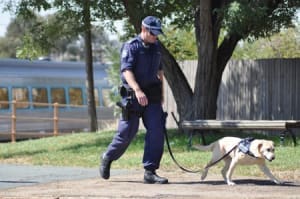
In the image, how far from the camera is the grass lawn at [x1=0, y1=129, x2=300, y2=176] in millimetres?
11242

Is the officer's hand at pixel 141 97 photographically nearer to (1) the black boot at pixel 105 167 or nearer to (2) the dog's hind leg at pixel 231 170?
(1) the black boot at pixel 105 167

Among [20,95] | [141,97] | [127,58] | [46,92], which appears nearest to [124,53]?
[127,58]

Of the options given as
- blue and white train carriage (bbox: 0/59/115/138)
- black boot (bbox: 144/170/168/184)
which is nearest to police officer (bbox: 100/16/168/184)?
black boot (bbox: 144/170/168/184)

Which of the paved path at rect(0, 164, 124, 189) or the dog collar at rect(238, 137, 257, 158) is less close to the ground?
the dog collar at rect(238, 137, 257, 158)

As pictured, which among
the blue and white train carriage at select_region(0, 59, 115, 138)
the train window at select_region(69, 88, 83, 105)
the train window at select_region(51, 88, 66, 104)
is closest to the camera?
the blue and white train carriage at select_region(0, 59, 115, 138)

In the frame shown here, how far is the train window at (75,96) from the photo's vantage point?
3322 centimetres

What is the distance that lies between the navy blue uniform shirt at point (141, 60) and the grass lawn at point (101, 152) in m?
2.11

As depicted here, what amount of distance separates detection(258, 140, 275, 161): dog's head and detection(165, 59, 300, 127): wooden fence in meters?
11.6

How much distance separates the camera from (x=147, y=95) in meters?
8.77

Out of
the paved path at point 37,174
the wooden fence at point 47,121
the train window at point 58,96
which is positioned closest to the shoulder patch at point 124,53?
the paved path at point 37,174

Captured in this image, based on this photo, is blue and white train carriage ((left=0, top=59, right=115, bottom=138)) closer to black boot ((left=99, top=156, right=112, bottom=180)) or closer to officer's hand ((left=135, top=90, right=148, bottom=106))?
black boot ((left=99, top=156, right=112, bottom=180))

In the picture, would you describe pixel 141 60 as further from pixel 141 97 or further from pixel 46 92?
pixel 46 92

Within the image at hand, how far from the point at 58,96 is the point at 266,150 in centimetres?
2499

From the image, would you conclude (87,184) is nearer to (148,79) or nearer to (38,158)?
(148,79)
